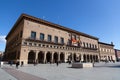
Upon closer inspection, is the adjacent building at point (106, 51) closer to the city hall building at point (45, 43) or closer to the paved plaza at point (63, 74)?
the city hall building at point (45, 43)

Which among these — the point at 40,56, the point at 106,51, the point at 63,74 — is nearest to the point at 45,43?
the point at 40,56

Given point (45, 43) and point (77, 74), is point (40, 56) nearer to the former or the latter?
point (45, 43)

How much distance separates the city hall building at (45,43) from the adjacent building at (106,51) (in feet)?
46.6

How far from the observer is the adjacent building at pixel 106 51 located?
224ft

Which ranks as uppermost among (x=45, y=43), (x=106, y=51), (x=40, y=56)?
(x=45, y=43)

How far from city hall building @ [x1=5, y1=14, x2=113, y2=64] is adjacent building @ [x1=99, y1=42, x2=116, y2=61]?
1421 cm

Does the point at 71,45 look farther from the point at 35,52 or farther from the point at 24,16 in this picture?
the point at 24,16

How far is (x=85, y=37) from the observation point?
5925cm

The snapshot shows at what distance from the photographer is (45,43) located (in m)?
39.2

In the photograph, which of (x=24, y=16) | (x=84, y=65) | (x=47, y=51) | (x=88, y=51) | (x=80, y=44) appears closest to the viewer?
(x=84, y=65)

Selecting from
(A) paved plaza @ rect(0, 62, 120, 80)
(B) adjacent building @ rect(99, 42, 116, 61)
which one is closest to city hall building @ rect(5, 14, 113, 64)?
(B) adjacent building @ rect(99, 42, 116, 61)

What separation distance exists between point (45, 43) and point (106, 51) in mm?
50195

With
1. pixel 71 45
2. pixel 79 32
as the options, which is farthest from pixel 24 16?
pixel 79 32

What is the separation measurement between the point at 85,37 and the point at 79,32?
21.0 feet
